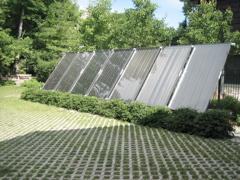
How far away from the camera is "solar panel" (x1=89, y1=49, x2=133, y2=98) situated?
979 cm

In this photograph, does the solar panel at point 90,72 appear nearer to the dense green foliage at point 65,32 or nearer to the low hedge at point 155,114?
the low hedge at point 155,114

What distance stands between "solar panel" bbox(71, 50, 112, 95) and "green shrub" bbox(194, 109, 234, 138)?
5640 mm

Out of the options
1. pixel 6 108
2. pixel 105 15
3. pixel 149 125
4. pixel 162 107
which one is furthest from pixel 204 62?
pixel 105 15

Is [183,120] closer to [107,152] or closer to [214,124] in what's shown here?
[214,124]

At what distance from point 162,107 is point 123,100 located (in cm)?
191

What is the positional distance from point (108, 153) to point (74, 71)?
7.67 metres

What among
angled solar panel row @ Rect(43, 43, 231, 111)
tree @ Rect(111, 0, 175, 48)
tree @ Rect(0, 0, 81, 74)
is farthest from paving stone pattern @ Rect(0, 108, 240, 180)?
tree @ Rect(0, 0, 81, 74)

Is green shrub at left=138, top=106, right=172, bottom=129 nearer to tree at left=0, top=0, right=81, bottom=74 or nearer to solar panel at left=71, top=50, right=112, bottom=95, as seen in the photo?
solar panel at left=71, top=50, right=112, bottom=95

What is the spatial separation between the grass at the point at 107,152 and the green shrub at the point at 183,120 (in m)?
0.28

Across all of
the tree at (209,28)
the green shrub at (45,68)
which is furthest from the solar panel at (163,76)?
the green shrub at (45,68)

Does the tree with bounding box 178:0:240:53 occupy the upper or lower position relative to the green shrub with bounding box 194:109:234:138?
upper

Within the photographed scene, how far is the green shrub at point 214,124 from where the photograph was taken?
612cm

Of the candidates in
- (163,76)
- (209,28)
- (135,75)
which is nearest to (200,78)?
(163,76)

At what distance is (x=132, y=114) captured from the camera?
26.6ft
